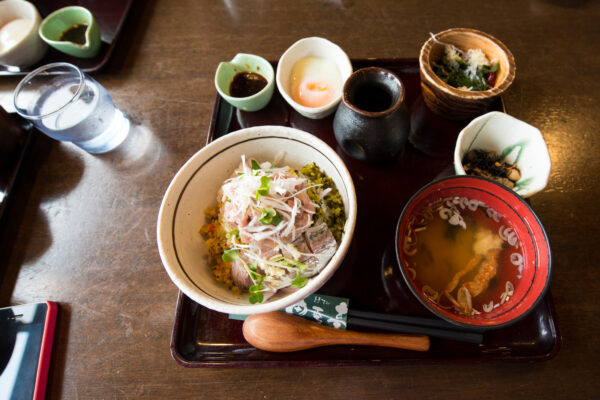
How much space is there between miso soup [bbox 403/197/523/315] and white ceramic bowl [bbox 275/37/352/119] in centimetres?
69

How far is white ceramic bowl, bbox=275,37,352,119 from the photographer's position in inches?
60.7

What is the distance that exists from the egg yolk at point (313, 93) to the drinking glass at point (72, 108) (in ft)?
3.18

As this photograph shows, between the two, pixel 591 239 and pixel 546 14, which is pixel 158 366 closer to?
pixel 591 239

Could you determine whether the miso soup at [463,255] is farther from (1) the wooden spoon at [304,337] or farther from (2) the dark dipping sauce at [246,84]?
(2) the dark dipping sauce at [246,84]

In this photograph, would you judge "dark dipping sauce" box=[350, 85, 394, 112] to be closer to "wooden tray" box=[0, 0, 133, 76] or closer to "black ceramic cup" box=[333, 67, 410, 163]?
"black ceramic cup" box=[333, 67, 410, 163]

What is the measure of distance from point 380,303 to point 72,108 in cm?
173

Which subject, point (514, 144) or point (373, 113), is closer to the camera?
point (373, 113)

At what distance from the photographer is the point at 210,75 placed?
187 centimetres

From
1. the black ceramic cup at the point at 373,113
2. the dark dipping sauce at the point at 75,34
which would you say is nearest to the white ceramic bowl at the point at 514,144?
the black ceramic cup at the point at 373,113

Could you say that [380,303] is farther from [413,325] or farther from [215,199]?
[215,199]

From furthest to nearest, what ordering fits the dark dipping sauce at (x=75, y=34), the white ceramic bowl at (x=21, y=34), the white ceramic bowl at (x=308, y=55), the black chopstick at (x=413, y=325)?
1. the dark dipping sauce at (x=75, y=34)
2. the white ceramic bowl at (x=21, y=34)
3. the white ceramic bowl at (x=308, y=55)
4. the black chopstick at (x=413, y=325)

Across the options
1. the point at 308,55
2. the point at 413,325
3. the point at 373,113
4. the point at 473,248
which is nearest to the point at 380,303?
the point at 413,325

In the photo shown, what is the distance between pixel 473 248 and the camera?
1.25 metres

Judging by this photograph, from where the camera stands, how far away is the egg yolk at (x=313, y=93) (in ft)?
5.25
